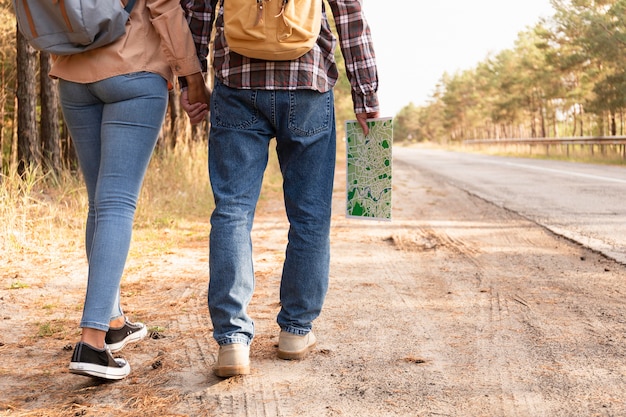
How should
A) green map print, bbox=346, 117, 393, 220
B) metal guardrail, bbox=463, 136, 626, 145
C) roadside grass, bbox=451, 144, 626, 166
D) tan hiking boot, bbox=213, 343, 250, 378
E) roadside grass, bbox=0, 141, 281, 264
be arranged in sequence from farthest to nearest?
1. metal guardrail, bbox=463, 136, 626, 145
2. roadside grass, bbox=451, 144, 626, 166
3. roadside grass, bbox=0, 141, 281, 264
4. green map print, bbox=346, 117, 393, 220
5. tan hiking boot, bbox=213, 343, 250, 378

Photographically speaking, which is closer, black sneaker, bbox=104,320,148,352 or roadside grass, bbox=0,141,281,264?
black sneaker, bbox=104,320,148,352

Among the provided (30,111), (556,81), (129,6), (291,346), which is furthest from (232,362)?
(556,81)

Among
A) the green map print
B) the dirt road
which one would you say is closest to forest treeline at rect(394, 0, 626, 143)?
the dirt road

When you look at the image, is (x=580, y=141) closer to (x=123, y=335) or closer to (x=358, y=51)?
(x=358, y=51)

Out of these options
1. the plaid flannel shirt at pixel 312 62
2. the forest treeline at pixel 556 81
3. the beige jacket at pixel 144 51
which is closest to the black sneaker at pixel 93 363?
the beige jacket at pixel 144 51

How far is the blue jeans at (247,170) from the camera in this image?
2967 millimetres

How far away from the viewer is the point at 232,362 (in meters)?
2.91

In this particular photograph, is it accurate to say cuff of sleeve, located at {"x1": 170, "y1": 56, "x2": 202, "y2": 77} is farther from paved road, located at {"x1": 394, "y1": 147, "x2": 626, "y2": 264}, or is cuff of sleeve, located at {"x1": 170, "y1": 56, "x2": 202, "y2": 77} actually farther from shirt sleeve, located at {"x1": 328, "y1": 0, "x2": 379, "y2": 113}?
paved road, located at {"x1": 394, "y1": 147, "x2": 626, "y2": 264}

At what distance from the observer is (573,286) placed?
471 cm

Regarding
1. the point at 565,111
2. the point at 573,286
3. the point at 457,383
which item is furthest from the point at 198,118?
the point at 565,111

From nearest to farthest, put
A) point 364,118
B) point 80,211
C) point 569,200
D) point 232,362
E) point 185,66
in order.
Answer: point 232,362, point 185,66, point 364,118, point 80,211, point 569,200

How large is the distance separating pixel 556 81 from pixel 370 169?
44.5 m

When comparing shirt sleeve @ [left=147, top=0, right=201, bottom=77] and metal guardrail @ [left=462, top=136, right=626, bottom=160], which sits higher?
shirt sleeve @ [left=147, top=0, right=201, bottom=77]

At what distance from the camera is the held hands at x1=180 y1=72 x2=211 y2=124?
124 inches
